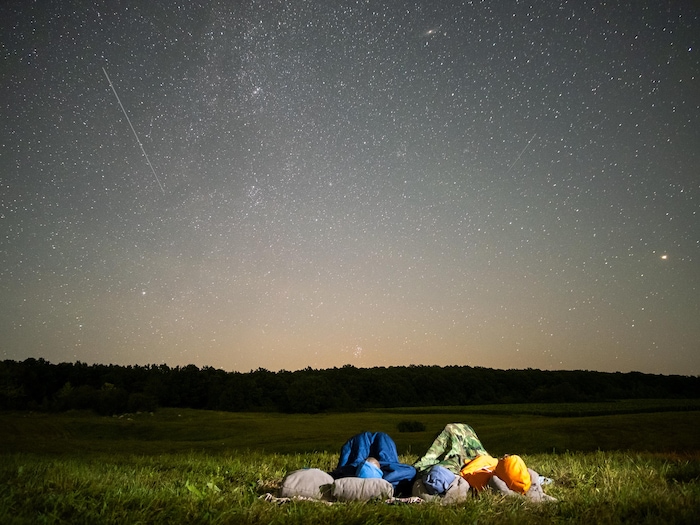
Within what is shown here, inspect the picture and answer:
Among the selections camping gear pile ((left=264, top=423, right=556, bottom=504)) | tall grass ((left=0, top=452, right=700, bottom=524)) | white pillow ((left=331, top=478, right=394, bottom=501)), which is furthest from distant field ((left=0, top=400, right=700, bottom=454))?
white pillow ((left=331, top=478, right=394, bottom=501))

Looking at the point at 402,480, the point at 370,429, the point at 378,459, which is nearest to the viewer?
the point at 402,480

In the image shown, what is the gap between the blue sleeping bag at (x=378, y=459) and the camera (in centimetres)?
956

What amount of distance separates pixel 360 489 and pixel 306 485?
3.08 ft

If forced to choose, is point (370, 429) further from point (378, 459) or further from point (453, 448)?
point (378, 459)

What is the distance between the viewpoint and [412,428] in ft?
137

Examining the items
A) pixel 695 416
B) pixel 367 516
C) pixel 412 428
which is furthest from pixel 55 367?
pixel 367 516

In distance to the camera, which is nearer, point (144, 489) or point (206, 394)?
point (144, 489)

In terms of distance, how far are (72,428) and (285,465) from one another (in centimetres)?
5255

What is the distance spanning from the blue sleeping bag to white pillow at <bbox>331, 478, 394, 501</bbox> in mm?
920

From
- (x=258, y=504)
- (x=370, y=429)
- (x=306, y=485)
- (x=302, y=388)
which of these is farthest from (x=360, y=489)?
(x=302, y=388)

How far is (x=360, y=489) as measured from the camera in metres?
8.41

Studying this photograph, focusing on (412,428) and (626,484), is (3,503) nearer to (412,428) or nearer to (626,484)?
(626,484)

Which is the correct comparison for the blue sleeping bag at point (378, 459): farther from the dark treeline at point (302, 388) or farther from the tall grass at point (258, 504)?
the dark treeline at point (302, 388)

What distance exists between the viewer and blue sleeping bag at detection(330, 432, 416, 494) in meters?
9.56
